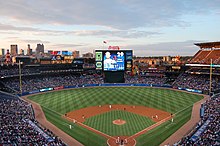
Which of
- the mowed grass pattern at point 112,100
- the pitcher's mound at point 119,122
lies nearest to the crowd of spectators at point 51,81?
the mowed grass pattern at point 112,100

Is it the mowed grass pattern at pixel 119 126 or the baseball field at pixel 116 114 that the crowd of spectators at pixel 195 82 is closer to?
the baseball field at pixel 116 114

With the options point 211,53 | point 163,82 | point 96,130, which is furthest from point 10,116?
point 211,53

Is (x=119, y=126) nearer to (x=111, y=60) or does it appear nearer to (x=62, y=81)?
(x=111, y=60)

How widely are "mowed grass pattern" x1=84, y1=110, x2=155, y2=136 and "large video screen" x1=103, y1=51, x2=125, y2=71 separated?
2447 cm

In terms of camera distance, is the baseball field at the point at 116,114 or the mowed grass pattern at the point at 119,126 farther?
the mowed grass pattern at the point at 119,126

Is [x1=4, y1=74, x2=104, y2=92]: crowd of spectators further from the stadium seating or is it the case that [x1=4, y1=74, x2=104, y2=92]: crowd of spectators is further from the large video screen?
the stadium seating

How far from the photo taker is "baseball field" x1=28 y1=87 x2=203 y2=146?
27745mm

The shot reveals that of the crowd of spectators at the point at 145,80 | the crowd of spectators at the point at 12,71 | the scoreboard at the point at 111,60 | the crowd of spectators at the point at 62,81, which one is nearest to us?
the crowd of spectators at the point at 62,81

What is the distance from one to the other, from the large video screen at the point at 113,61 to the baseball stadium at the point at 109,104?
32 cm

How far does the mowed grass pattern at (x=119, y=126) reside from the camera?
2892 centimetres

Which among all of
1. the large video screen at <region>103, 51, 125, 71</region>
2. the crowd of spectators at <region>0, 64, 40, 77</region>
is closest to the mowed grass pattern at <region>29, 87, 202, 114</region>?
the large video screen at <region>103, 51, 125, 71</region>

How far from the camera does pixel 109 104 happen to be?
45469 mm

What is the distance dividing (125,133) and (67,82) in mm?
46180

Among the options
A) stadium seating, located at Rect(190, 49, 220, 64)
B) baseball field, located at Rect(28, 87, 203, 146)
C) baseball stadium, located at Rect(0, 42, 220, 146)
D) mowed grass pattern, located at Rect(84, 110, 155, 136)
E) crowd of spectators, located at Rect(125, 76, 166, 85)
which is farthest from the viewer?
crowd of spectators, located at Rect(125, 76, 166, 85)
